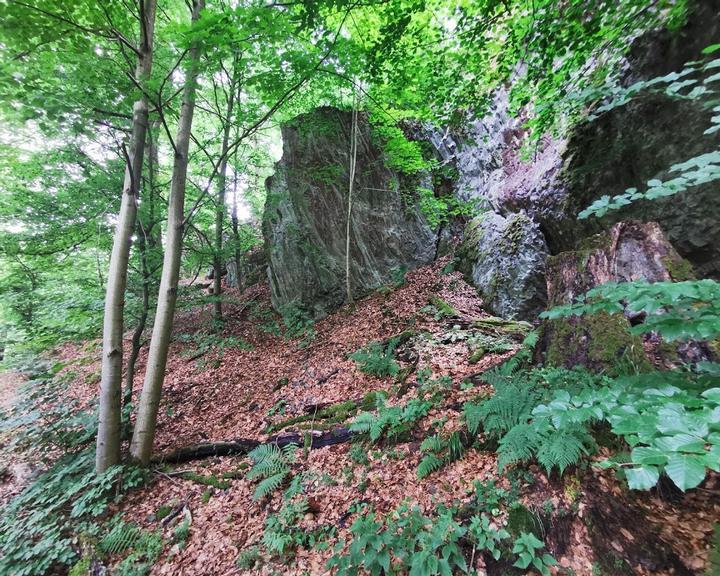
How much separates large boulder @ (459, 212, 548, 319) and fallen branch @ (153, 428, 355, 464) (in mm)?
4516

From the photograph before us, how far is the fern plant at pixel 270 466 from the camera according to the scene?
4.15 meters

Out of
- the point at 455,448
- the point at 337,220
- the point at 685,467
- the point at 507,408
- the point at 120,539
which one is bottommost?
the point at 120,539

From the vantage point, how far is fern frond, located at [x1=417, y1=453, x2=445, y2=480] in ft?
11.4

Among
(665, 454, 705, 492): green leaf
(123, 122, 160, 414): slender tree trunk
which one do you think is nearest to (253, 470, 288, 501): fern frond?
(123, 122, 160, 414): slender tree trunk

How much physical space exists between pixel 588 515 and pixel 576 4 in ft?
16.4

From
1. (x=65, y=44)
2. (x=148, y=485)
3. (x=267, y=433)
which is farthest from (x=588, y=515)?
(x=65, y=44)

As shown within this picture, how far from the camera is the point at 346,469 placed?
4086 millimetres

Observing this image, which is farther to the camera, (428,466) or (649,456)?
(428,466)

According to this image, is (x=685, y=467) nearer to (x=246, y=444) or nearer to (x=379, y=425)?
(x=379, y=425)

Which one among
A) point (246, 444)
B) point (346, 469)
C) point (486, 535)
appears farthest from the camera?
point (246, 444)

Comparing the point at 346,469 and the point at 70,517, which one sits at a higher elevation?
the point at 346,469

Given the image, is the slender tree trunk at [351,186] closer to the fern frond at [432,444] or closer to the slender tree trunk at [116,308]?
the slender tree trunk at [116,308]

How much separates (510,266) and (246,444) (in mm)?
6516

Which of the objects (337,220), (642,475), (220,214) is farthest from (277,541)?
(220,214)
